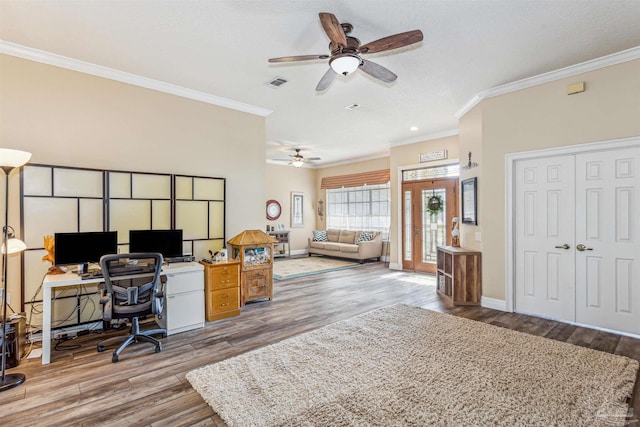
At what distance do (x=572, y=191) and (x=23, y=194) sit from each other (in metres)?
6.22

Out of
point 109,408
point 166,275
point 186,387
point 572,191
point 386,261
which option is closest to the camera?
point 109,408

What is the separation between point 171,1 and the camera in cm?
260

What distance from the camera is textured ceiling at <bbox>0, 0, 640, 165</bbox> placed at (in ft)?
8.80

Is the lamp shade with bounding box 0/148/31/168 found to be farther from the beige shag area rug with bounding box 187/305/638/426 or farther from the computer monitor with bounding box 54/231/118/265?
the beige shag area rug with bounding box 187/305/638/426

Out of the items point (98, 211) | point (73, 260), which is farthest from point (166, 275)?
point (98, 211)

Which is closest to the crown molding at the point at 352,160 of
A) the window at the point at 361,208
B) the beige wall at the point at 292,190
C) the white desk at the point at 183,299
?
the beige wall at the point at 292,190

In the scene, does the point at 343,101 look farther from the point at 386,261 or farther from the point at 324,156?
the point at 386,261

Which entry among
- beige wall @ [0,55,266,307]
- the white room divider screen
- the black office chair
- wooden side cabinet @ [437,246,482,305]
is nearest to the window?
wooden side cabinet @ [437,246,482,305]

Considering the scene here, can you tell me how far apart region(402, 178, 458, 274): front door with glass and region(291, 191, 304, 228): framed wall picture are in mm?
4028

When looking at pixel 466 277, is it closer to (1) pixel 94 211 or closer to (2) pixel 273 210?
(1) pixel 94 211

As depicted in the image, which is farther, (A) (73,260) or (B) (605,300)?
(B) (605,300)

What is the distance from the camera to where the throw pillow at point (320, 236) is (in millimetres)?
10211

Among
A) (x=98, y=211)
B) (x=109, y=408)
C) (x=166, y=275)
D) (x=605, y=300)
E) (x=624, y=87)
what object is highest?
(x=624, y=87)

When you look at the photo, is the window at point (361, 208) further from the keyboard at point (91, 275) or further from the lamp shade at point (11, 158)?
the lamp shade at point (11, 158)
